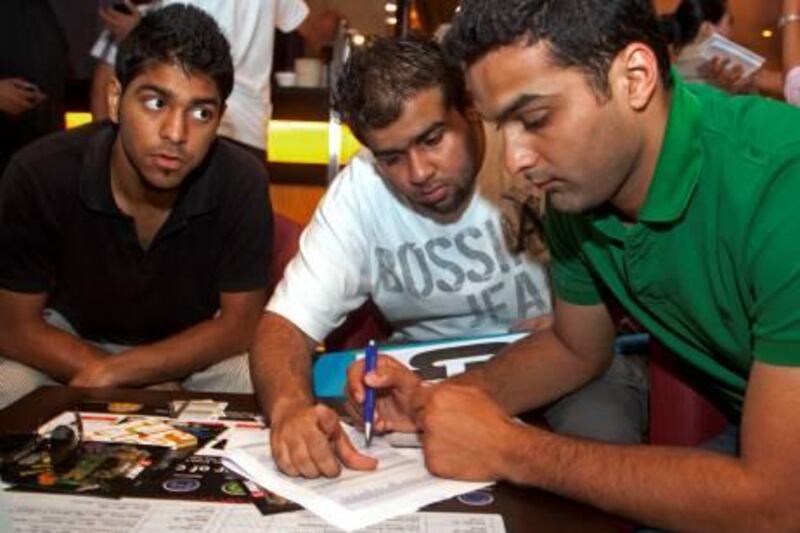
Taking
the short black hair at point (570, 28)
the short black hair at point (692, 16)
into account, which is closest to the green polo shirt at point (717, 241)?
the short black hair at point (570, 28)

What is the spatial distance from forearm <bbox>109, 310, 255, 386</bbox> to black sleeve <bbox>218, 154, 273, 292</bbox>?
0.11m

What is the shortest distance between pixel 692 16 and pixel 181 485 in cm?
283

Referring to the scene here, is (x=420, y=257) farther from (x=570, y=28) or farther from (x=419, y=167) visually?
(x=570, y=28)

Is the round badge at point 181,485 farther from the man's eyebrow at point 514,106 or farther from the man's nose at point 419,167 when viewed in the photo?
the man's nose at point 419,167

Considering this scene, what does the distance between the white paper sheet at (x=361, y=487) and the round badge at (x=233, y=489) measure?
0.03 meters

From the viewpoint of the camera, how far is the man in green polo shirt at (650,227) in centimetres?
110

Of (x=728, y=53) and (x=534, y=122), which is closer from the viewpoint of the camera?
(x=534, y=122)

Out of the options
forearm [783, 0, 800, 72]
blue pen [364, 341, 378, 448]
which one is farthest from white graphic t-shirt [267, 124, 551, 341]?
forearm [783, 0, 800, 72]

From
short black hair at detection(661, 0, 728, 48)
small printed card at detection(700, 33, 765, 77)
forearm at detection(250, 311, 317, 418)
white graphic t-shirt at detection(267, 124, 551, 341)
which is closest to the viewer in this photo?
forearm at detection(250, 311, 317, 418)

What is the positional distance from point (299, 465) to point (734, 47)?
2418mm

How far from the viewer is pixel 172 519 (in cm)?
101

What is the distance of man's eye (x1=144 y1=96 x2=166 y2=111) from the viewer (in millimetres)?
2043

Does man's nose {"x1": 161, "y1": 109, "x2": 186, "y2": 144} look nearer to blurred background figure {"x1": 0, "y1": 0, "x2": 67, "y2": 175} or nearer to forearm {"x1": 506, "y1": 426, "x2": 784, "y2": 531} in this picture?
forearm {"x1": 506, "y1": 426, "x2": 784, "y2": 531}

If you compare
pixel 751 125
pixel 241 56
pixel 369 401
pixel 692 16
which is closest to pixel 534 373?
pixel 369 401
